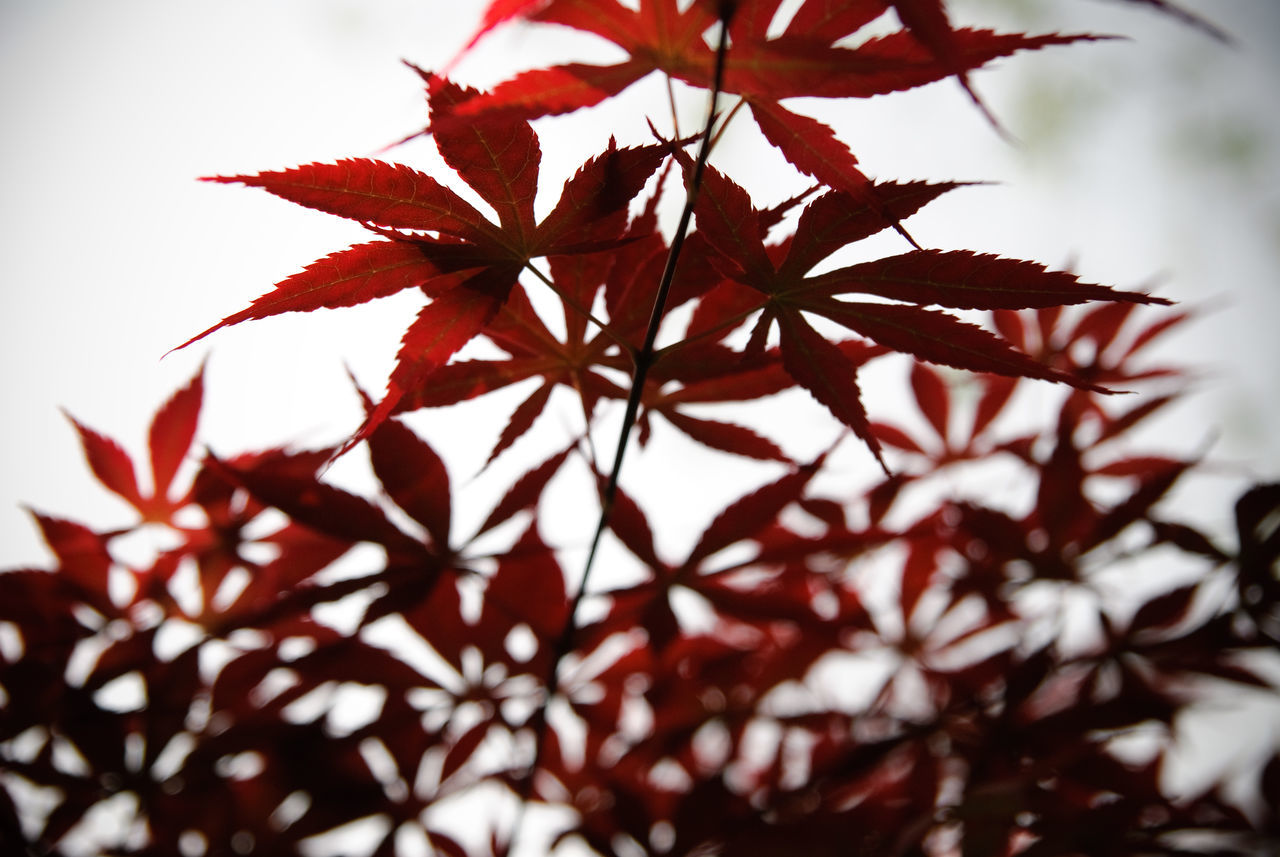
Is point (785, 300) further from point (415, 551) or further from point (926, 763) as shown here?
point (926, 763)

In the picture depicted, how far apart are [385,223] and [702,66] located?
22 cm

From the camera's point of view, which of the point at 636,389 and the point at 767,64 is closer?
the point at 767,64

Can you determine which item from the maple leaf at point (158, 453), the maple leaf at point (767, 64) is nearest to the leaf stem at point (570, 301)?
the maple leaf at point (767, 64)

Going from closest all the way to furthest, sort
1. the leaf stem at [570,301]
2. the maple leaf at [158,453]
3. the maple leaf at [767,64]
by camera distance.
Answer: the maple leaf at [767,64], the leaf stem at [570,301], the maple leaf at [158,453]

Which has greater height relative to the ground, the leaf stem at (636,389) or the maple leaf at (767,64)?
the maple leaf at (767,64)

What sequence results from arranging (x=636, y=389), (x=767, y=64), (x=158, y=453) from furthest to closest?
(x=158, y=453) → (x=636, y=389) → (x=767, y=64)

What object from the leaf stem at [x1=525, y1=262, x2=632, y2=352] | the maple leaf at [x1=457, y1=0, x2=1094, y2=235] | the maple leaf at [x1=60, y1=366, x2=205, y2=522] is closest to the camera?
the maple leaf at [x1=457, y1=0, x2=1094, y2=235]

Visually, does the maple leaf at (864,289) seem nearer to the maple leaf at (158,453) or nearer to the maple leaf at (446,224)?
the maple leaf at (446,224)

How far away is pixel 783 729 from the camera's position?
1.03m

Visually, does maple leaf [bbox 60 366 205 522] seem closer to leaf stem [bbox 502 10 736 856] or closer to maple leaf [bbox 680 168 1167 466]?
leaf stem [bbox 502 10 736 856]

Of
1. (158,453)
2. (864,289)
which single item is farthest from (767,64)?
(158,453)

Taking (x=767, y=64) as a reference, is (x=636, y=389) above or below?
below

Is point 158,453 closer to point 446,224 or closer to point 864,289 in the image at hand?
point 446,224

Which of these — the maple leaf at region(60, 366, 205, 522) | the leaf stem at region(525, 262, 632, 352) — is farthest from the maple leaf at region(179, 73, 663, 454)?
the maple leaf at region(60, 366, 205, 522)
